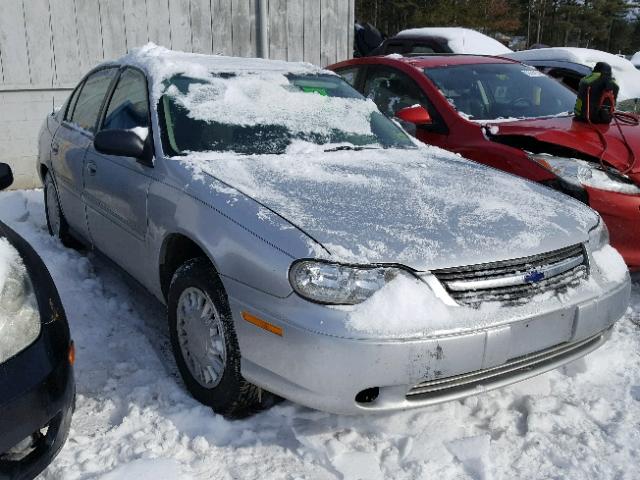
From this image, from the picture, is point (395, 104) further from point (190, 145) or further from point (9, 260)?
point (9, 260)

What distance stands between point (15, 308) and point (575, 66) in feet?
25.6

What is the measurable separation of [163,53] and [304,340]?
246 cm

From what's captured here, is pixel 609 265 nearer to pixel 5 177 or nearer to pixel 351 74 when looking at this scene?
pixel 5 177

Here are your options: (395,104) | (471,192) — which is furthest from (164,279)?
(395,104)

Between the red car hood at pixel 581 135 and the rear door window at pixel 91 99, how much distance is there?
2.65m

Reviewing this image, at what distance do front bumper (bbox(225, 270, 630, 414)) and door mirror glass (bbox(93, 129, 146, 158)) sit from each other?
1.03 meters

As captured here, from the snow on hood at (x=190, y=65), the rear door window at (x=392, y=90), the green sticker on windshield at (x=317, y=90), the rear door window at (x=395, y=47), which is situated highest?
the snow on hood at (x=190, y=65)

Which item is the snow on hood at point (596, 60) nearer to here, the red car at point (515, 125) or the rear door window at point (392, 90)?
the red car at point (515, 125)

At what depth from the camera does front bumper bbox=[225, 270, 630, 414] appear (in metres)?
2.17

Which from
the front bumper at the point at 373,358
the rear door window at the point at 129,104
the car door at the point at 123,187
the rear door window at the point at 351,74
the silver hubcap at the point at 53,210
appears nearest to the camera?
the front bumper at the point at 373,358

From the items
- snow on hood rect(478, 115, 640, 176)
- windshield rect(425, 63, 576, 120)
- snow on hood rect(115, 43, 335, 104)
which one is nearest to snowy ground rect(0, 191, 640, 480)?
snow on hood rect(478, 115, 640, 176)

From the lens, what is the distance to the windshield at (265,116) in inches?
128

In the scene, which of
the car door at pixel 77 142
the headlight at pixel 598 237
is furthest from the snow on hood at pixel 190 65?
the headlight at pixel 598 237

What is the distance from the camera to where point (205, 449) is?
2480mm
